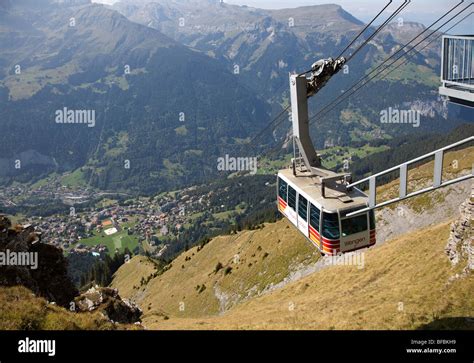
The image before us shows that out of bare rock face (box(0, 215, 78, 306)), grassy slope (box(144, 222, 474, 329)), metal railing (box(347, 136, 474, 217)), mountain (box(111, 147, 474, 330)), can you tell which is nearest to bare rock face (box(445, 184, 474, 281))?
mountain (box(111, 147, 474, 330))

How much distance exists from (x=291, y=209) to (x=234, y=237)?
75694mm

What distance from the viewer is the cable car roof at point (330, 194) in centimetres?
2391

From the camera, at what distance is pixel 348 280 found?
45.1 m

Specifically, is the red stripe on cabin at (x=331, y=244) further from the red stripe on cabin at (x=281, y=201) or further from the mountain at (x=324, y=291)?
the mountain at (x=324, y=291)

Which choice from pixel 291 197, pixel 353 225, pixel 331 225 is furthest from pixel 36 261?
pixel 353 225

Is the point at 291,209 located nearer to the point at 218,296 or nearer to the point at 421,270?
the point at 421,270

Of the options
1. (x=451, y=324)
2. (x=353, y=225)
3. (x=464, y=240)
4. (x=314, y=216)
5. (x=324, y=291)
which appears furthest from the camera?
(x=324, y=291)

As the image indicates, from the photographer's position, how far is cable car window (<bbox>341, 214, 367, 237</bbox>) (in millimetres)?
23906

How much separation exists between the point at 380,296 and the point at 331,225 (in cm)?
1548

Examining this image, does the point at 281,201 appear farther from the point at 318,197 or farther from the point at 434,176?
the point at 434,176

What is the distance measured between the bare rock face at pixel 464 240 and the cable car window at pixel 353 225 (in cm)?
1388

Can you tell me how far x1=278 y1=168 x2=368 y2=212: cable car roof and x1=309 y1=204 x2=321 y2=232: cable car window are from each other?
446mm

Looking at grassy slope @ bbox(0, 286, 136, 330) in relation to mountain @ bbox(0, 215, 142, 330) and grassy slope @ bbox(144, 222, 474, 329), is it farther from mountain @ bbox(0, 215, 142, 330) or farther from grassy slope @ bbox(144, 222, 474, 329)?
grassy slope @ bbox(144, 222, 474, 329)

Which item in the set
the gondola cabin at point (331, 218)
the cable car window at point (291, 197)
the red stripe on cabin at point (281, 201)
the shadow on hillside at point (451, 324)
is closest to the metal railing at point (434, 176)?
the gondola cabin at point (331, 218)
